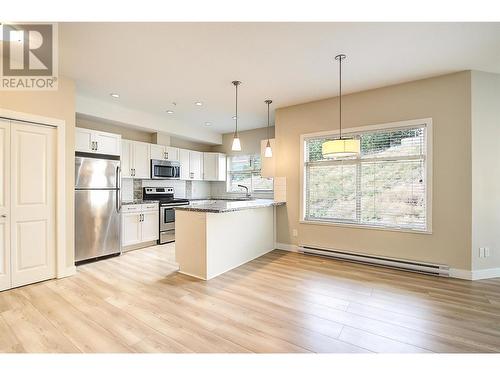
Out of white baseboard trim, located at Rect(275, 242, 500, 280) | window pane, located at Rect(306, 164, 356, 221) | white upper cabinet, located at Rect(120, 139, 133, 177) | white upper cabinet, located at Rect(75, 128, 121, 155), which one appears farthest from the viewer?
white upper cabinet, located at Rect(120, 139, 133, 177)

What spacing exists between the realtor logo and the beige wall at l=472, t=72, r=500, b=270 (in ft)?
16.7

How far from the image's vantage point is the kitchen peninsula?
324cm

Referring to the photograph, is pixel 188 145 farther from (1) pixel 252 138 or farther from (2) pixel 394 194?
(2) pixel 394 194

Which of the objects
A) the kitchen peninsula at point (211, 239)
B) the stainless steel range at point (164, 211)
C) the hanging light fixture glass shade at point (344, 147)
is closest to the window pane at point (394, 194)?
the hanging light fixture glass shade at point (344, 147)

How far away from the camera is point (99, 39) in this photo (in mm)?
2506

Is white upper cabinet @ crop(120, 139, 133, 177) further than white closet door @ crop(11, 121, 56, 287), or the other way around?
white upper cabinet @ crop(120, 139, 133, 177)

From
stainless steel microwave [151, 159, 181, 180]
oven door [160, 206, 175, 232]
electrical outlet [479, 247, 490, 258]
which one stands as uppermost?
→ stainless steel microwave [151, 159, 181, 180]

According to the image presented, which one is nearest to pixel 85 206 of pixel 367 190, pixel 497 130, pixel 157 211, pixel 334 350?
pixel 157 211

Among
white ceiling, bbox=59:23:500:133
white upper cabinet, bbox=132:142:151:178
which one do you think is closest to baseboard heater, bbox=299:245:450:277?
white ceiling, bbox=59:23:500:133

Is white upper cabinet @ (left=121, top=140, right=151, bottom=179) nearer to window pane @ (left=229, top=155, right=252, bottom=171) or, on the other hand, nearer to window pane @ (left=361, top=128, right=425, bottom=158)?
window pane @ (left=229, top=155, right=252, bottom=171)

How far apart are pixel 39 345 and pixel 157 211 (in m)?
3.41

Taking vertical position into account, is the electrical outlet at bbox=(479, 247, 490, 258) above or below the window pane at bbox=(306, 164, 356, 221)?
below

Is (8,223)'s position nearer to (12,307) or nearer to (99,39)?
(12,307)

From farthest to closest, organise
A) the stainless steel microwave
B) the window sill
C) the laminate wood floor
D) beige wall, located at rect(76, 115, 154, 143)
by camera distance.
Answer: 1. the stainless steel microwave
2. beige wall, located at rect(76, 115, 154, 143)
3. the window sill
4. the laminate wood floor
